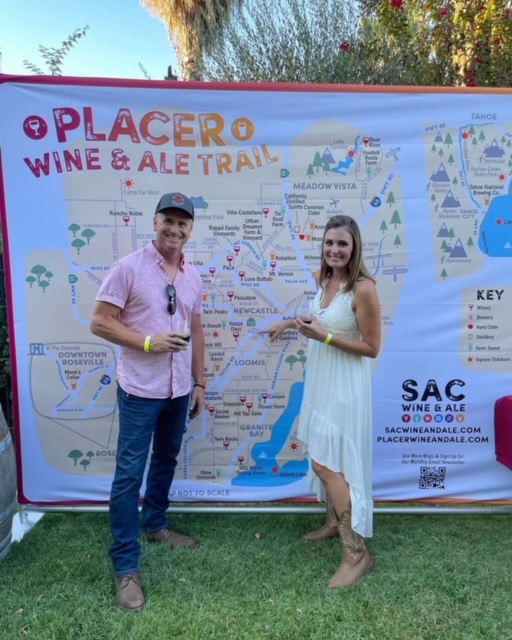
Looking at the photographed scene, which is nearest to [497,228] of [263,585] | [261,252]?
[261,252]

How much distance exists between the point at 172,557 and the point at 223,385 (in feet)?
3.31

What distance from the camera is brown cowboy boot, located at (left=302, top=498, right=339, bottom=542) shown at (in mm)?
2971

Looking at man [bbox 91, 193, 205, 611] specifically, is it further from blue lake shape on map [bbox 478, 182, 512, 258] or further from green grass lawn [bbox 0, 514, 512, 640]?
blue lake shape on map [bbox 478, 182, 512, 258]

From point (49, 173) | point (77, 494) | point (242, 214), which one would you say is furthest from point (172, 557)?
point (49, 173)

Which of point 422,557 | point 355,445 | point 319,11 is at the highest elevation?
point 319,11

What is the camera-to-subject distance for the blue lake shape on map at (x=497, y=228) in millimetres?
3094

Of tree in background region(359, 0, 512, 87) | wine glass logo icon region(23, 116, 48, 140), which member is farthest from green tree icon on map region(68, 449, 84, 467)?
tree in background region(359, 0, 512, 87)

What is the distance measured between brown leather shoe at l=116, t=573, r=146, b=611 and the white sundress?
1063mm

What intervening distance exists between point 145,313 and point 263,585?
4.86 ft

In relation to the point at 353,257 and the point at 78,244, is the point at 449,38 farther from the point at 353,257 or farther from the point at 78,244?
the point at 78,244

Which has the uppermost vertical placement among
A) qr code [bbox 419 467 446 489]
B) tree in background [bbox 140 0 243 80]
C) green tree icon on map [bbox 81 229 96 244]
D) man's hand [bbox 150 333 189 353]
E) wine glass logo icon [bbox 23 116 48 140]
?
tree in background [bbox 140 0 243 80]

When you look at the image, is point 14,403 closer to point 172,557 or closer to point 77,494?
point 77,494

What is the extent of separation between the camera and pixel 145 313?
244 cm

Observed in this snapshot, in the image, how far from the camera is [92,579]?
2574 mm
